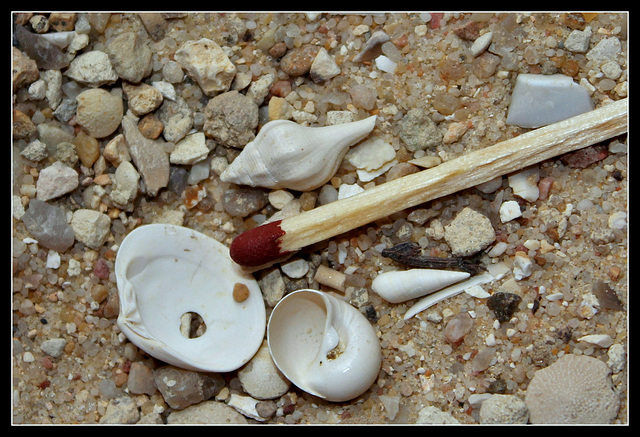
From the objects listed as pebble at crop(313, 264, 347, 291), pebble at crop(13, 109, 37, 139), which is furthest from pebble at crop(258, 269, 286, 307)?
pebble at crop(13, 109, 37, 139)

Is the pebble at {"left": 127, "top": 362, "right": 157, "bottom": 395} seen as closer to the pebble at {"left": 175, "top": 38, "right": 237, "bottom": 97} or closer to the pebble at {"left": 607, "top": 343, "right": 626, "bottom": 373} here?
the pebble at {"left": 175, "top": 38, "right": 237, "bottom": 97}

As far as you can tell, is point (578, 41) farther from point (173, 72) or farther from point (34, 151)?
point (34, 151)

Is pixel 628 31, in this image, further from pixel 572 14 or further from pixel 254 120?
pixel 254 120

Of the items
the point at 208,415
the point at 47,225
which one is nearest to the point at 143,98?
the point at 47,225

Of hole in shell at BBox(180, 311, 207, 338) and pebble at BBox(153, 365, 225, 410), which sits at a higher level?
hole in shell at BBox(180, 311, 207, 338)

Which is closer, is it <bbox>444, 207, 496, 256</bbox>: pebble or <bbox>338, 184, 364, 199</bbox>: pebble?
<bbox>444, 207, 496, 256</bbox>: pebble

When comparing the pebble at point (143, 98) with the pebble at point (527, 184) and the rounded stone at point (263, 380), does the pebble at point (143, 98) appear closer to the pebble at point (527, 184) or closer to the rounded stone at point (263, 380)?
the rounded stone at point (263, 380)
